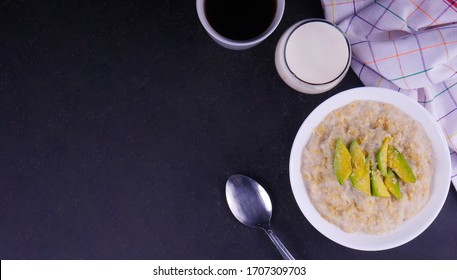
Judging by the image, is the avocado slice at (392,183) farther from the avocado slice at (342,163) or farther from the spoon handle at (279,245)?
the spoon handle at (279,245)

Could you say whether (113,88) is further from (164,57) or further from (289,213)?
(289,213)

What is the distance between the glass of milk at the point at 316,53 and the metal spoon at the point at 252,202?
0.23m

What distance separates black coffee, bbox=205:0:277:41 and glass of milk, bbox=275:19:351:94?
0.23 feet

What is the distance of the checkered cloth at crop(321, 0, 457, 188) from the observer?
3.17 ft

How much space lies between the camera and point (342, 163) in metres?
0.93

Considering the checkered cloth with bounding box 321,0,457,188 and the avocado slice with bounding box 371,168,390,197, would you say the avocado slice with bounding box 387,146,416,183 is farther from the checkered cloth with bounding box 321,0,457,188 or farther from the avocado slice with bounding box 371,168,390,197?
the checkered cloth with bounding box 321,0,457,188

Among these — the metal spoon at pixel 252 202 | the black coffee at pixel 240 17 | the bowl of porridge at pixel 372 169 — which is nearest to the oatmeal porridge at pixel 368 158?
the bowl of porridge at pixel 372 169

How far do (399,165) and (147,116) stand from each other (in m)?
0.52

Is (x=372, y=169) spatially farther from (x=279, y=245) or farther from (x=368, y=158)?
(x=279, y=245)

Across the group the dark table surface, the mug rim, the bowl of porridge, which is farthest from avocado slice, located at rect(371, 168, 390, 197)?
the mug rim

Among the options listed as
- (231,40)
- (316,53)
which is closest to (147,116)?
(231,40)

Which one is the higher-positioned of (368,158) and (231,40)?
(231,40)

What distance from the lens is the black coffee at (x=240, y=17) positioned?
3.01 ft

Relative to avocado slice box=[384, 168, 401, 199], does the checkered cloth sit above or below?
above
